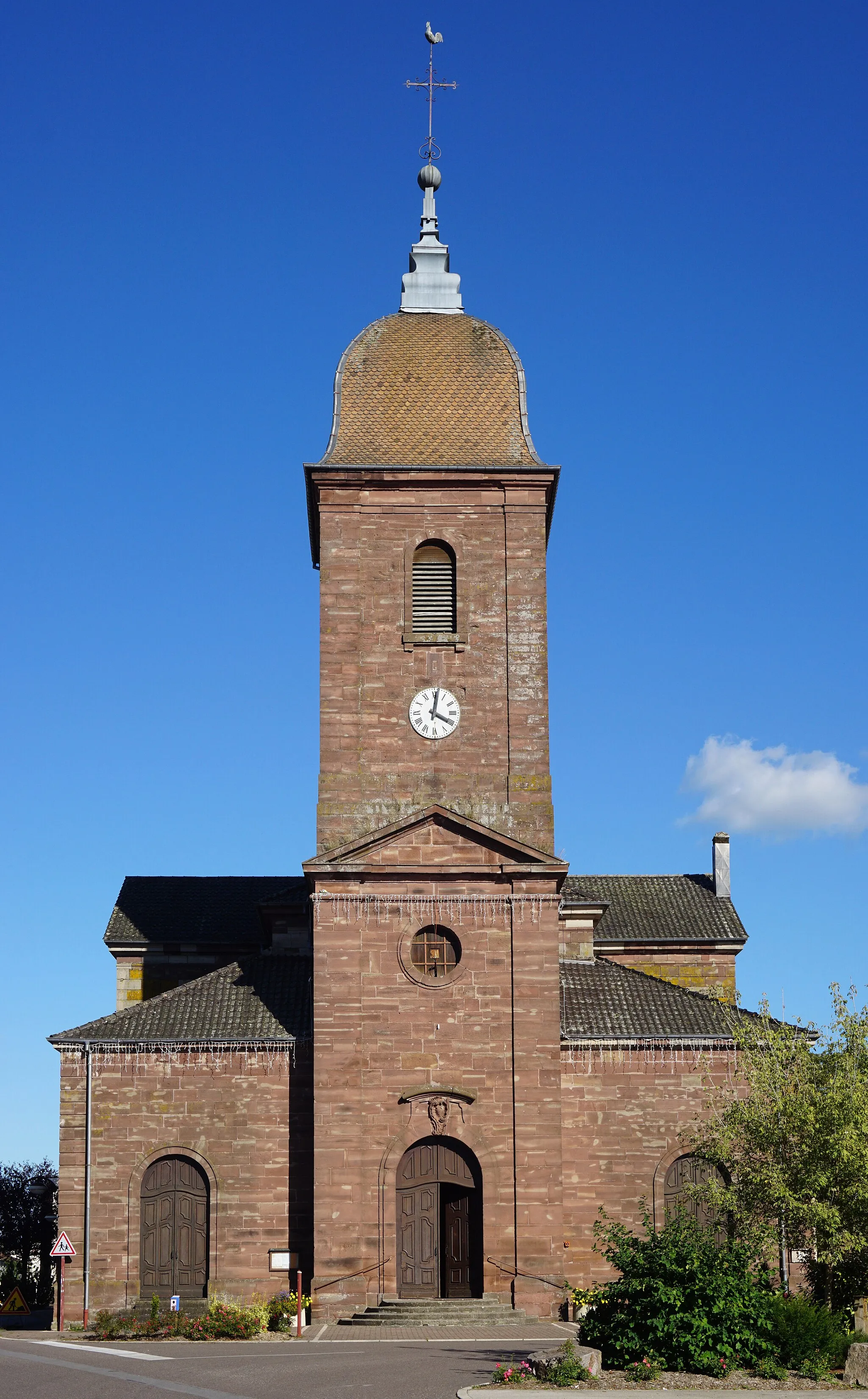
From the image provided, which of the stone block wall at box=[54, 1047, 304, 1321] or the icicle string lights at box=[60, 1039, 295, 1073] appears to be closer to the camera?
the stone block wall at box=[54, 1047, 304, 1321]

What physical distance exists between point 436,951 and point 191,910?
13.5 metres

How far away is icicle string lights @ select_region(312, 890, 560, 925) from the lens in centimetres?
3481

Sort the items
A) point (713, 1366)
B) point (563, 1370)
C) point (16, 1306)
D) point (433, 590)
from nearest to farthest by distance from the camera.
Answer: point (563, 1370), point (713, 1366), point (16, 1306), point (433, 590)

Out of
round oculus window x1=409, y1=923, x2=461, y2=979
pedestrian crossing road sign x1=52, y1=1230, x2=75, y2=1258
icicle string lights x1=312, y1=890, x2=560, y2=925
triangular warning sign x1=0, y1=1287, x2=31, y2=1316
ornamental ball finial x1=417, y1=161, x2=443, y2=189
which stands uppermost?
ornamental ball finial x1=417, y1=161, x2=443, y2=189

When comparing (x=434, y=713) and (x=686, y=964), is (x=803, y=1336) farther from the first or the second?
(x=686, y=964)

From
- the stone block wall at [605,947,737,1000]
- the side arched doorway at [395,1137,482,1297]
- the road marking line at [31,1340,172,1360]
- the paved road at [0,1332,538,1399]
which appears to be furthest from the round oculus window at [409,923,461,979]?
the stone block wall at [605,947,737,1000]

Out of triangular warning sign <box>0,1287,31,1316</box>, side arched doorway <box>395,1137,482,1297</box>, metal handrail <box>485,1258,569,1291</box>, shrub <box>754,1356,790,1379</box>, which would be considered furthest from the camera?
triangular warning sign <box>0,1287,31,1316</box>

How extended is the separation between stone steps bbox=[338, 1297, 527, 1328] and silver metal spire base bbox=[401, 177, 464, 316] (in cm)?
2162

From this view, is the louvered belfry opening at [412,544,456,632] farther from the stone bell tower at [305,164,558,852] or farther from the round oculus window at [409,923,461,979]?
the round oculus window at [409,923,461,979]

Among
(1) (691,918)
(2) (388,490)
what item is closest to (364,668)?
(2) (388,490)

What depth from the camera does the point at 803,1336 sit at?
23.0 metres

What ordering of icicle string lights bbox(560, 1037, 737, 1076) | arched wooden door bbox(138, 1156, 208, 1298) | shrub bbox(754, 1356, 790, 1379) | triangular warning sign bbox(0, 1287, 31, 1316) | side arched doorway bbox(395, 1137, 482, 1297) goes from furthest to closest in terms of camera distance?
1. triangular warning sign bbox(0, 1287, 31, 1316)
2. icicle string lights bbox(560, 1037, 737, 1076)
3. arched wooden door bbox(138, 1156, 208, 1298)
4. side arched doorway bbox(395, 1137, 482, 1297)
5. shrub bbox(754, 1356, 790, 1379)

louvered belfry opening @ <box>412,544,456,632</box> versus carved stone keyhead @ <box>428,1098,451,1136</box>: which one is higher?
louvered belfry opening @ <box>412,544,456,632</box>

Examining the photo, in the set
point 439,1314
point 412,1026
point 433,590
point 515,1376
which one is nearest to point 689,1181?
point 439,1314
